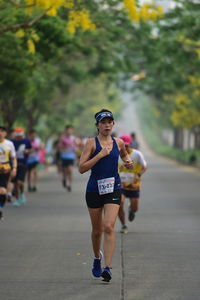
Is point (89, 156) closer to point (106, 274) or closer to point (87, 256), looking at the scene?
point (106, 274)

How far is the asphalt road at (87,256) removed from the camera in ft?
28.2

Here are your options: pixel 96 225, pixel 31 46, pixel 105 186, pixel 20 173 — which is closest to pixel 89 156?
pixel 105 186

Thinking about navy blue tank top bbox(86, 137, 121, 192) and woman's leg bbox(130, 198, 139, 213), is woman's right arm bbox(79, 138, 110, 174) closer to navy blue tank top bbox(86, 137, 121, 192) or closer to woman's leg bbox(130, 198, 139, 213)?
navy blue tank top bbox(86, 137, 121, 192)

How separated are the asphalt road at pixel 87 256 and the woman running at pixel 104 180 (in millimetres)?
466

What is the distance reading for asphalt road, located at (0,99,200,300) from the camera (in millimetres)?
8586

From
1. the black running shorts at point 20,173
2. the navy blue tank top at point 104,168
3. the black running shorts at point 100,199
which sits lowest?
the black running shorts at point 20,173

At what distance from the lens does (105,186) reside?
9.19 m

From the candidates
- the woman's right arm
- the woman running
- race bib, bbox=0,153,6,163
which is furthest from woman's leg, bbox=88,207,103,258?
race bib, bbox=0,153,6,163

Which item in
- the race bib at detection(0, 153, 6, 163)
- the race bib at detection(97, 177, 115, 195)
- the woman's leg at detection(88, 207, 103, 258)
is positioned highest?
the race bib at detection(97, 177, 115, 195)

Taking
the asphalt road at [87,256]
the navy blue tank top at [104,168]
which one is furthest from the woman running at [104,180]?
the asphalt road at [87,256]

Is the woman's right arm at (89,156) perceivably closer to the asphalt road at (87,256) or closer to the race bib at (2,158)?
the asphalt road at (87,256)

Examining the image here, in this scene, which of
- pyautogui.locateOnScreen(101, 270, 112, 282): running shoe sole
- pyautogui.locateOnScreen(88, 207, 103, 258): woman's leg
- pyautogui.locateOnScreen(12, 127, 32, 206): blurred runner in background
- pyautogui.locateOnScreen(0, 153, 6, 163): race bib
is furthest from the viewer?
pyautogui.locateOnScreen(12, 127, 32, 206): blurred runner in background

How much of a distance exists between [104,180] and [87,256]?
223 centimetres

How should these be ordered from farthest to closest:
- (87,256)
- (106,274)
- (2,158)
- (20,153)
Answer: (20,153) < (2,158) < (87,256) < (106,274)
